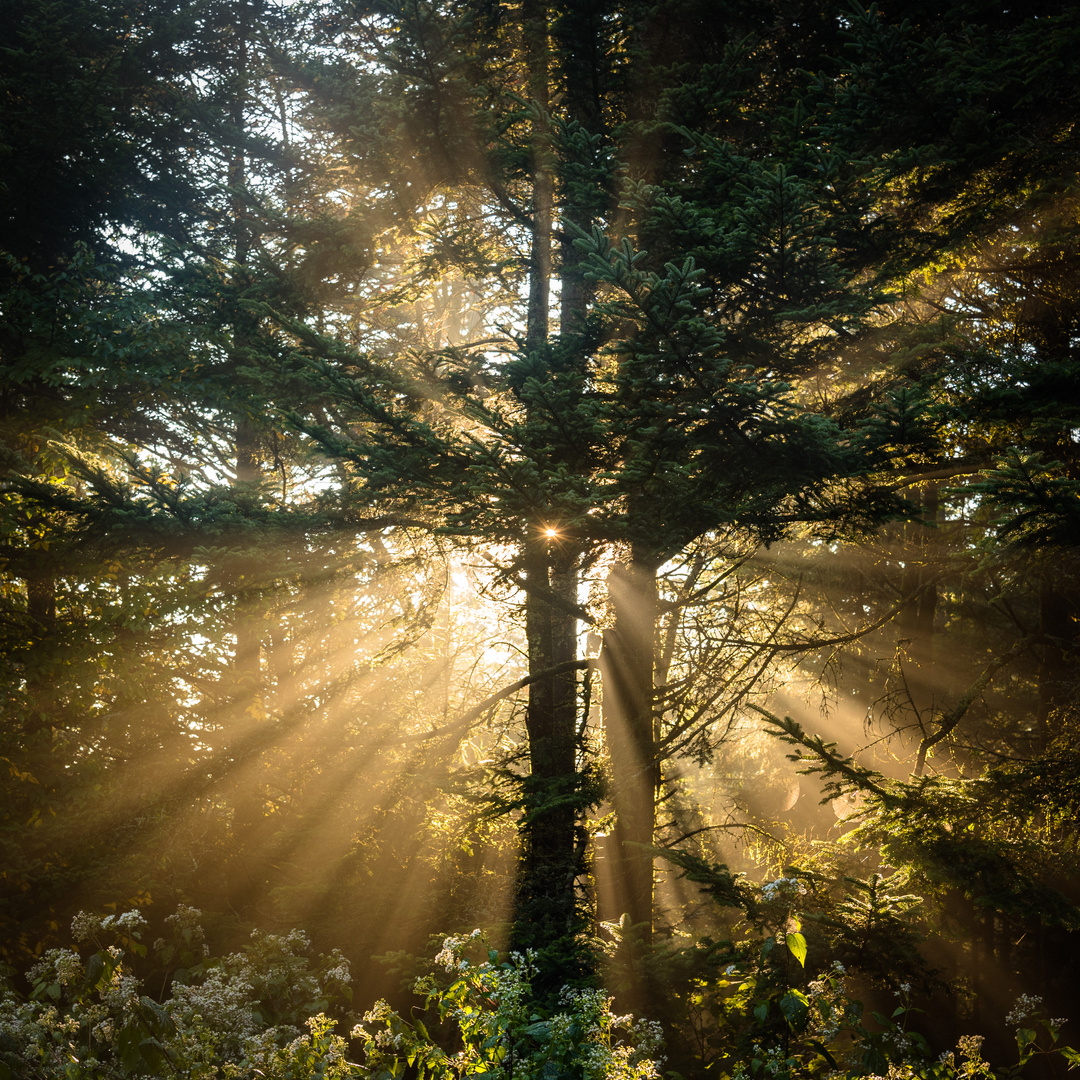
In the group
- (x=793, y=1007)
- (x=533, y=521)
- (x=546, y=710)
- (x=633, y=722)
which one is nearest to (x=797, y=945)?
(x=793, y=1007)

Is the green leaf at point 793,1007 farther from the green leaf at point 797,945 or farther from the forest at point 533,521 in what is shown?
the green leaf at point 797,945

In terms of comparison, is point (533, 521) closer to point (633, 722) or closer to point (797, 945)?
point (633, 722)

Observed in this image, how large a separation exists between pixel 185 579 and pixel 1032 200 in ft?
28.1

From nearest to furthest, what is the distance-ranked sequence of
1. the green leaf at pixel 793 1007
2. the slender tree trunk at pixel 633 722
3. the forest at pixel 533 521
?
1. the green leaf at pixel 793 1007
2. the forest at pixel 533 521
3. the slender tree trunk at pixel 633 722

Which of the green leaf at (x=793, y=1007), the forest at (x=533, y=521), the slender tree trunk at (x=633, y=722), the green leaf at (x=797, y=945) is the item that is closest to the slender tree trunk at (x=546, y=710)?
the forest at (x=533, y=521)

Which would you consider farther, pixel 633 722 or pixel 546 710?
pixel 546 710

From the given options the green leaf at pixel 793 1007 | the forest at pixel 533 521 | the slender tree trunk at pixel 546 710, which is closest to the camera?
the green leaf at pixel 793 1007

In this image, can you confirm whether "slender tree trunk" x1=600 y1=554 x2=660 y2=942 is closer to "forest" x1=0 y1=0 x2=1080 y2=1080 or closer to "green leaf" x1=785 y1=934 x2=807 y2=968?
"forest" x1=0 y1=0 x2=1080 y2=1080

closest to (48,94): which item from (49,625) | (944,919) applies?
(49,625)

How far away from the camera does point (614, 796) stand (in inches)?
243

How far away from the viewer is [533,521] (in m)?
4.84


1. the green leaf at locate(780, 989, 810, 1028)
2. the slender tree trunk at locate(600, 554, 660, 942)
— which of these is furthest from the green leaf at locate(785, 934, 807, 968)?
the slender tree trunk at locate(600, 554, 660, 942)

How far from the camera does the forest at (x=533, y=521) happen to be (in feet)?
13.1

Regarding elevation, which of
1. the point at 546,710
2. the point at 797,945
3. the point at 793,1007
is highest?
the point at 797,945
